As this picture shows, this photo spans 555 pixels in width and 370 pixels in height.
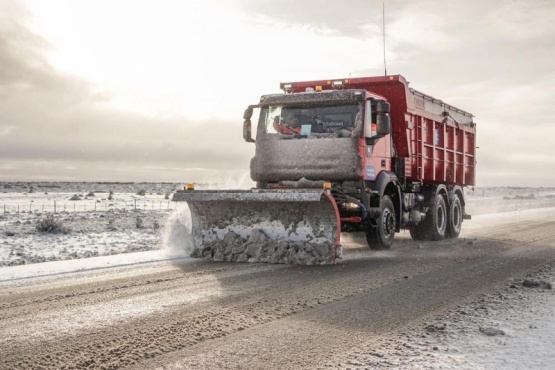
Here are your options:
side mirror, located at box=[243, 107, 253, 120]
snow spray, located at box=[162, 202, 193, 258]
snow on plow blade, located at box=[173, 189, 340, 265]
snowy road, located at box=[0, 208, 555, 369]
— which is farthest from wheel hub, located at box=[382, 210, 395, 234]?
snow spray, located at box=[162, 202, 193, 258]

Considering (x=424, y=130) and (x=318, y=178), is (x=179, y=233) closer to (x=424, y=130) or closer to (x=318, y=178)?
(x=318, y=178)

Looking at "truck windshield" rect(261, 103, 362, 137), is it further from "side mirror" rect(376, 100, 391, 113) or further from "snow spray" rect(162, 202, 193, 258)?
"snow spray" rect(162, 202, 193, 258)

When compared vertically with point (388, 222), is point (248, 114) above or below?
above

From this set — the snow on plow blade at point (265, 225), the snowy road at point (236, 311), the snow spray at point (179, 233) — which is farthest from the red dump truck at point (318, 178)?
the snowy road at point (236, 311)

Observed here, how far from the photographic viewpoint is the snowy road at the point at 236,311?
4340 millimetres

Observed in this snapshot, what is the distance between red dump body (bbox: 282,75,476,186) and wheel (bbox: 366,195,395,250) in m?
1.27

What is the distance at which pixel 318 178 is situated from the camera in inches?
413

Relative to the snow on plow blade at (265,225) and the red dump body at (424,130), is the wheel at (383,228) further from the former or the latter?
the snow on plow blade at (265,225)

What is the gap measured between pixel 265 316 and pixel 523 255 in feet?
23.3

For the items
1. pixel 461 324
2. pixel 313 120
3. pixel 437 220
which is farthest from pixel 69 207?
pixel 461 324

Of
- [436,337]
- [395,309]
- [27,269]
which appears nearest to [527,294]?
[395,309]

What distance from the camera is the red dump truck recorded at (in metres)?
9.63

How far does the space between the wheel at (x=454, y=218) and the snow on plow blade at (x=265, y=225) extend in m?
6.78

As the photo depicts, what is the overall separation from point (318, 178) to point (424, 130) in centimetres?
390
